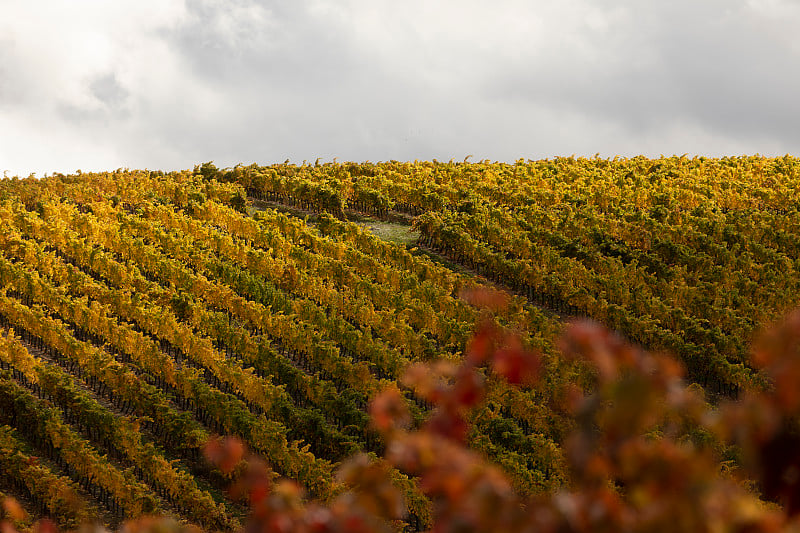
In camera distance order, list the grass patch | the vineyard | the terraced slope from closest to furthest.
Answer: the terraced slope
the vineyard
the grass patch

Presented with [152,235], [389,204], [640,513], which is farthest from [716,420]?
[389,204]

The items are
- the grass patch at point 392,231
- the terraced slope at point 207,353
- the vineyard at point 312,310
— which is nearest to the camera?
the terraced slope at point 207,353

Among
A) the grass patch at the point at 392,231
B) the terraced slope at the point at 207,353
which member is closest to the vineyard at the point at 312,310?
the terraced slope at the point at 207,353

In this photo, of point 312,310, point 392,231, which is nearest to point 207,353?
point 312,310

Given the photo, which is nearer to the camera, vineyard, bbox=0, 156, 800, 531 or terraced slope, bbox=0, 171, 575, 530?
terraced slope, bbox=0, 171, 575, 530

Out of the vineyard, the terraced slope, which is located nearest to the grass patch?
the vineyard

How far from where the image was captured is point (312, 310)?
26.5 m

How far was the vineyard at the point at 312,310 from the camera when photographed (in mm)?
20281

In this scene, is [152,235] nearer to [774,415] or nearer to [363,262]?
[363,262]

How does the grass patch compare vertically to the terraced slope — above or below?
above

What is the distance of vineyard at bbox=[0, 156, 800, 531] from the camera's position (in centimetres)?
2028

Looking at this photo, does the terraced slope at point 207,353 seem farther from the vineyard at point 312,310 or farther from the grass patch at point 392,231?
the grass patch at point 392,231

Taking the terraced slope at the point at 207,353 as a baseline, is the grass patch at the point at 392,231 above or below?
above

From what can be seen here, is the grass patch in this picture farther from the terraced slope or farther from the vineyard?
the terraced slope
